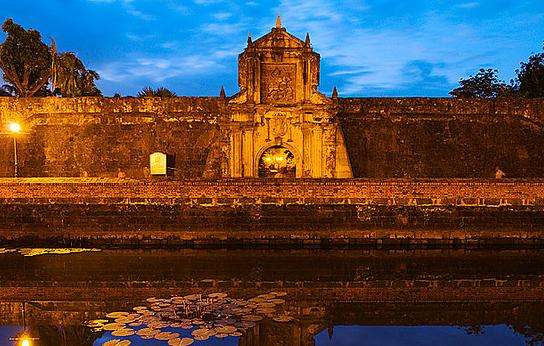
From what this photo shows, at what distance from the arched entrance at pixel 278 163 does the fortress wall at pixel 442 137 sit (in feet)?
8.06

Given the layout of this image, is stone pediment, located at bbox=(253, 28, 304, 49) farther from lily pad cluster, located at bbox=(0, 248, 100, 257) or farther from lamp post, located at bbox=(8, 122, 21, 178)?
lamp post, located at bbox=(8, 122, 21, 178)

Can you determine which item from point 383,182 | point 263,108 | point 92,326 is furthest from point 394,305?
point 263,108

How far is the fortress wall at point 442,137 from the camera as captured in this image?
20.3 metres

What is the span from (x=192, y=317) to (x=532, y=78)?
92.6 feet

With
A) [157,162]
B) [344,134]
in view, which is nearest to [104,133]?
[157,162]

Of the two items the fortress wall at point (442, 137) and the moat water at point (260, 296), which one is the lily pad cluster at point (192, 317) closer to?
the moat water at point (260, 296)

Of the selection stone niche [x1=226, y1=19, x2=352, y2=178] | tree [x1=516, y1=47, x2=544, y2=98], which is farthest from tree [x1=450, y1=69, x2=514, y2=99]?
stone niche [x1=226, y1=19, x2=352, y2=178]

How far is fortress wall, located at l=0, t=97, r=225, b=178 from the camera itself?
20391mm

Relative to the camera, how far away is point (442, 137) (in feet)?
68.2

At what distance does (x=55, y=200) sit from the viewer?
13.8 meters

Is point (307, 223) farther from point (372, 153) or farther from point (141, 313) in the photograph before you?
point (372, 153)

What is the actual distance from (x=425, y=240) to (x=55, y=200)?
32.7ft

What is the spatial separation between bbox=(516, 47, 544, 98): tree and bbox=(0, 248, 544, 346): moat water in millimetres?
19755

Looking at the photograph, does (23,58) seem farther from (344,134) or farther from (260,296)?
(260,296)
